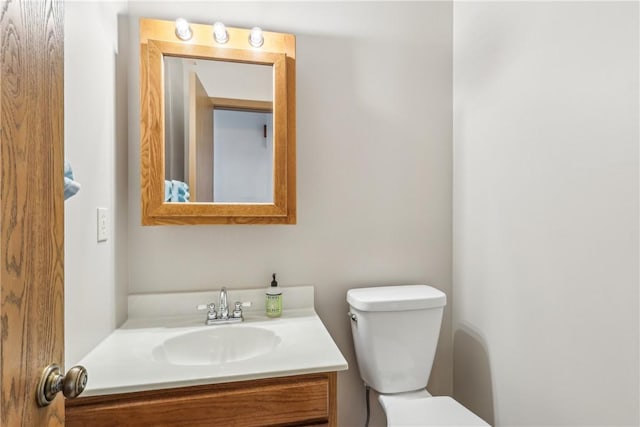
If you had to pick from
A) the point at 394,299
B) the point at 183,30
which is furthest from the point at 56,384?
the point at 183,30

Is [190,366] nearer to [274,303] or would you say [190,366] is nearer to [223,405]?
[223,405]

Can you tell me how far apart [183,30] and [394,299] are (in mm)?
1328

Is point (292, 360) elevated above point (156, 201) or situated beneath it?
situated beneath

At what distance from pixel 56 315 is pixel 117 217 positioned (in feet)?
2.49

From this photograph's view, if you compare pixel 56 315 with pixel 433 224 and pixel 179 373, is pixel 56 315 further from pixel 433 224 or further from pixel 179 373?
pixel 433 224

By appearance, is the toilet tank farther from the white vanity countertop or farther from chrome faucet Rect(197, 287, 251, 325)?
chrome faucet Rect(197, 287, 251, 325)

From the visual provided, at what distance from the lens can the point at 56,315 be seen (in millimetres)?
619

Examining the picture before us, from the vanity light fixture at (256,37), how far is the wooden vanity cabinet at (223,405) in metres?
1.22

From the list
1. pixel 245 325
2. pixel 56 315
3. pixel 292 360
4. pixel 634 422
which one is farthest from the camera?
pixel 245 325

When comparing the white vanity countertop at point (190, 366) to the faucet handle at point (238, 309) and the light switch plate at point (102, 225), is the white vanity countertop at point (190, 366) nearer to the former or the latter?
the faucet handle at point (238, 309)

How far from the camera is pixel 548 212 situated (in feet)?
3.93

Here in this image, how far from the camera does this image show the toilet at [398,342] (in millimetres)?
1408

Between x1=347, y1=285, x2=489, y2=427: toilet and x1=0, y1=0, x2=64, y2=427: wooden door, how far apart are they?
1.05 metres

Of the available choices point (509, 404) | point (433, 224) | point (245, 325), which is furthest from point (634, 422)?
point (245, 325)
